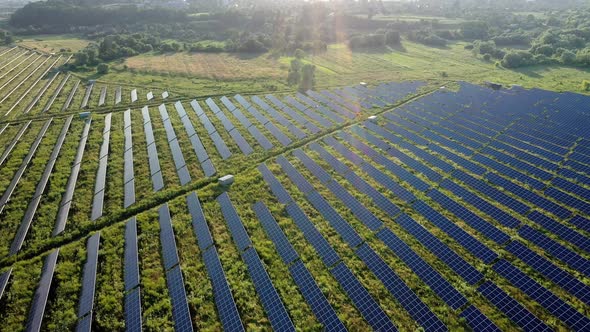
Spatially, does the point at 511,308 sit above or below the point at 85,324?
below

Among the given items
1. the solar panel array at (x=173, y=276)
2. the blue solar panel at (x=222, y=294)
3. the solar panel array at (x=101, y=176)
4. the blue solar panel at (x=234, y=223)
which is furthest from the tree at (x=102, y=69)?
the blue solar panel at (x=222, y=294)

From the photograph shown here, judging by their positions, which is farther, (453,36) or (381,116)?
(453,36)

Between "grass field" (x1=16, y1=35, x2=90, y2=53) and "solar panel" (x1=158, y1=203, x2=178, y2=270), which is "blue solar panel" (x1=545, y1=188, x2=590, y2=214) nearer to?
"solar panel" (x1=158, y1=203, x2=178, y2=270)

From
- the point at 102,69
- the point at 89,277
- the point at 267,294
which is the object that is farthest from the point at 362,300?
the point at 102,69

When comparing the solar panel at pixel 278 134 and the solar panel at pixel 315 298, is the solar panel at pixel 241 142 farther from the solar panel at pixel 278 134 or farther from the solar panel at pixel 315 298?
the solar panel at pixel 315 298

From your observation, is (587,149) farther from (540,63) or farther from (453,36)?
(453,36)

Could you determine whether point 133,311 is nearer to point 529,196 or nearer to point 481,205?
point 481,205

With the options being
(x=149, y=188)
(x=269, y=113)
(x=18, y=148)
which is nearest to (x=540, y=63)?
(x=269, y=113)
